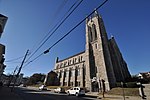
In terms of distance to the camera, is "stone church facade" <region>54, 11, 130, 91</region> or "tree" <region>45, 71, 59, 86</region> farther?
"tree" <region>45, 71, 59, 86</region>

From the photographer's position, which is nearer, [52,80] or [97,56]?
[97,56]

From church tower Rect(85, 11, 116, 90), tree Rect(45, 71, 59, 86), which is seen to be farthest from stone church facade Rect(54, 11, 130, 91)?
tree Rect(45, 71, 59, 86)

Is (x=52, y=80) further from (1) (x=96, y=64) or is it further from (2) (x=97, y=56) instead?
(2) (x=97, y=56)

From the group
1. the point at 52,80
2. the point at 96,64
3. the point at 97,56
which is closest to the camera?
the point at 96,64

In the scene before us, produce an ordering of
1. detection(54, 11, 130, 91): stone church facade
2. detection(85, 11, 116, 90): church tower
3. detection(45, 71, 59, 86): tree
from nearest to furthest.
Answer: detection(85, 11, 116, 90): church tower < detection(54, 11, 130, 91): stone church facade < detection(45, 71, 59, 86): tree

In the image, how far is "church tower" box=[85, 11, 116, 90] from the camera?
126 ft

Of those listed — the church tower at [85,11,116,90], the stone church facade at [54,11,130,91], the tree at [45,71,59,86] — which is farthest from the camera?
the tree at [45,71,59,86]

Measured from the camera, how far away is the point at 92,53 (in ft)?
155

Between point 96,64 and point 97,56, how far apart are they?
2.81 m

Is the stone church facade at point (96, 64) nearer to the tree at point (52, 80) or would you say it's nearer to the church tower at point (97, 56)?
the church tower at point (97, 56)

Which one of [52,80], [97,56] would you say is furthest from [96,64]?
[52,80]

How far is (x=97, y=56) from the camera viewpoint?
44.0m

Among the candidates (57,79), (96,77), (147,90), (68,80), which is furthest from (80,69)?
(147,90)

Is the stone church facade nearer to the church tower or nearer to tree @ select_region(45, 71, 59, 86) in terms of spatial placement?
the church tower
